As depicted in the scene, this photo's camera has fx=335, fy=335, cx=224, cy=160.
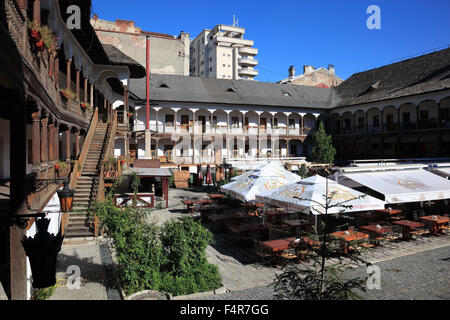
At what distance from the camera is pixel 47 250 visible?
9.29ft

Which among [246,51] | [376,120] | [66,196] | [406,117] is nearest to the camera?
[66,196]

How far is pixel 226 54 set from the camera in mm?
70938

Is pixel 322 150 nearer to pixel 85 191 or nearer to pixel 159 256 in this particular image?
pixel 85 191

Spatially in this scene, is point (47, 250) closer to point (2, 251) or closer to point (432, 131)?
point (2, 251)

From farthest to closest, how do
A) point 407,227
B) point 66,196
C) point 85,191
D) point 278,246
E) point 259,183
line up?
point 85,191
point 259,183
point 407,227
point 278,246
point 66,196

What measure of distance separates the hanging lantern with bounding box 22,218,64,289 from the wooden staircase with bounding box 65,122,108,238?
7044 millimetres

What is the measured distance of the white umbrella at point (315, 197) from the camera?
29.5 ft

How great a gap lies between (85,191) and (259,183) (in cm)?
675

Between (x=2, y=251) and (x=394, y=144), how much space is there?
3556 cm

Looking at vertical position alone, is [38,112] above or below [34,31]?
below

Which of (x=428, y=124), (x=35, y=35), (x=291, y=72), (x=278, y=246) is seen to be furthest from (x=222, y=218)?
(x=291, y=72)

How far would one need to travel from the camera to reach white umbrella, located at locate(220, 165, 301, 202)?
39.6ft

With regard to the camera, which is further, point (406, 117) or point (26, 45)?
point (406, 117)

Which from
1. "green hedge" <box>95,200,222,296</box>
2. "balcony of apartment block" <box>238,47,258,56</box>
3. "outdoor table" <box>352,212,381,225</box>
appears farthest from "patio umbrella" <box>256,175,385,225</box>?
"balcony of apartment block" <box>238,47,258,56</box>
